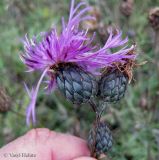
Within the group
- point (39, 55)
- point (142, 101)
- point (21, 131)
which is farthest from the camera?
point (21, 131)

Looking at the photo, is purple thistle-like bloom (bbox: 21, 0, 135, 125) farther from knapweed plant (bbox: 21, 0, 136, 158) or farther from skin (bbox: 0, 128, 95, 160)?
skin (bbox: 0, 128, 95, 160)

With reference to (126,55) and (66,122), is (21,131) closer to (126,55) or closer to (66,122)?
(66,122)

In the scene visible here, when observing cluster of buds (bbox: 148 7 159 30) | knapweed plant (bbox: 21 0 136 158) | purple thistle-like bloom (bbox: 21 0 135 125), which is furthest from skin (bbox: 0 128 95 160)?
cluster of buds (bbox: 148 7 159 30)

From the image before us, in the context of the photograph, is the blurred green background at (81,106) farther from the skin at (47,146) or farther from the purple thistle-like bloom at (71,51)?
the purple thistle-like bloom at (71,51)

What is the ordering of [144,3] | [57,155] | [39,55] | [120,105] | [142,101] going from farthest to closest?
[144,3] < [120,105] < [142,101] < [57,155] < [39,55]

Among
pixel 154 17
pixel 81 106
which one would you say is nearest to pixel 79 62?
pixel 154 17

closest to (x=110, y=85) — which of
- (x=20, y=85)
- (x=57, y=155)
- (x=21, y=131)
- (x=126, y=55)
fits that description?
(x=126, y=55)
